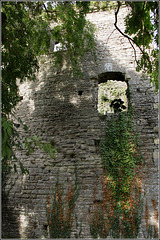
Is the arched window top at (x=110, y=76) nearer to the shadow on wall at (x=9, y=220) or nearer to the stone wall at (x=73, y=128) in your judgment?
the stone wall at (x=73, y=128)

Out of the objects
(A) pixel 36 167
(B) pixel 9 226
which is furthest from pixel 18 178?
(B) pixel 9 226

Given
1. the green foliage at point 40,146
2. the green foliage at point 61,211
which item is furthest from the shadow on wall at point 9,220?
the green foliage at point 40,146

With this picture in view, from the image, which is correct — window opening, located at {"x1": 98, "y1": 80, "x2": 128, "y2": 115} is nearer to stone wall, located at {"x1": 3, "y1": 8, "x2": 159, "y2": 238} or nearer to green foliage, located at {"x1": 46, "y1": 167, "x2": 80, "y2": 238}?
stone wall, located at {"x1": 3, "y1": 8, "x2": 159, "y2": 238}

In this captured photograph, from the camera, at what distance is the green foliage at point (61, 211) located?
5059mm

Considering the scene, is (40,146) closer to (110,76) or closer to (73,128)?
(73,128)

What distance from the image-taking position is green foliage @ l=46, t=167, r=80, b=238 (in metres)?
5.06

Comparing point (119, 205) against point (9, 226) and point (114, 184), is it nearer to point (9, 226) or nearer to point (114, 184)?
point (114, 184)

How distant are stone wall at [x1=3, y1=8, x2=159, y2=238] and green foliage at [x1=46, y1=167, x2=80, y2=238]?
16 centimetres

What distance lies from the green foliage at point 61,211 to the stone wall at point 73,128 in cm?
16

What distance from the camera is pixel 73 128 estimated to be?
5840 mm

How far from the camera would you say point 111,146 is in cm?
547

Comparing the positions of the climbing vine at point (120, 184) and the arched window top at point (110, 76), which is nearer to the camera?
the climbing vine at point (120, 184)

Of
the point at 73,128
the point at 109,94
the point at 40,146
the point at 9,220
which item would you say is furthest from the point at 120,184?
the point at 109,94

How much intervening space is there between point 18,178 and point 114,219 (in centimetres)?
296
